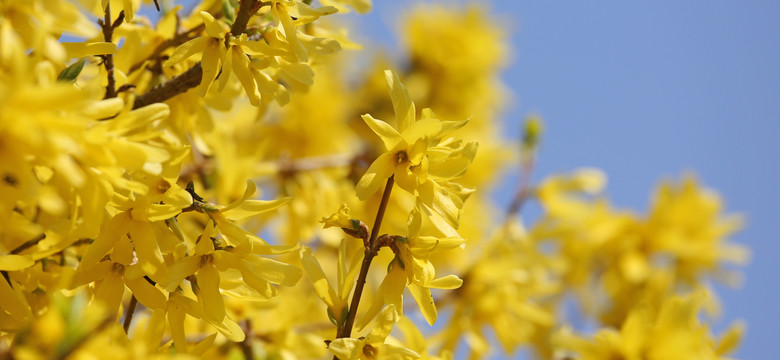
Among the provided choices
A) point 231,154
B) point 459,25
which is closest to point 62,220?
point 231,154

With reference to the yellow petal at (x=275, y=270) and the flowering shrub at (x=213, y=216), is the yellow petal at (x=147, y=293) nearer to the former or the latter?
the flowering shrub at (x=213, y=216)

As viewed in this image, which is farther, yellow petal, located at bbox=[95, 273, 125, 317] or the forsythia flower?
the forsythia flower

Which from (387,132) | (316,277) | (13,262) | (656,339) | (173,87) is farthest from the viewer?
(656,339)

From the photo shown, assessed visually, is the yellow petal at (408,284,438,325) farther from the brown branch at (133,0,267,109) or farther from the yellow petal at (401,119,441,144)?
the brown branch at (133,0,267,109)

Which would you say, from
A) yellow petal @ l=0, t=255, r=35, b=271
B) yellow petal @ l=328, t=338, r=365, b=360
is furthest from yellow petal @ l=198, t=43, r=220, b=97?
yellow petal @ l=328, t=338, r=365, b=360

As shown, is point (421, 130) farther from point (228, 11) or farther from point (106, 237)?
point (106, 237)

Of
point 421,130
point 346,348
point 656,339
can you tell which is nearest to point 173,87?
point 421,130
